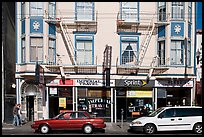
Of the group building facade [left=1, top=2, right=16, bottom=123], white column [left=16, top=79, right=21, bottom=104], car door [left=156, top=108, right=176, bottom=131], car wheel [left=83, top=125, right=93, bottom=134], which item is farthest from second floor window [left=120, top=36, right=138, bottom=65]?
building facade [left=1, top=2, right=16, bottom=123]

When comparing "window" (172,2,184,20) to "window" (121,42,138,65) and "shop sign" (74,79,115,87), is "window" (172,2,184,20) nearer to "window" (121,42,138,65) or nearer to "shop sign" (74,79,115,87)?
"window" (121,42,138,65)

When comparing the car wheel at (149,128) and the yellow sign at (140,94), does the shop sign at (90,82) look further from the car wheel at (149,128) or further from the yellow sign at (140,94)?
the car wheel at (149,128)

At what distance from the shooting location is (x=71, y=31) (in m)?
18.0

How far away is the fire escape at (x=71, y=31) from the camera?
57.3ft

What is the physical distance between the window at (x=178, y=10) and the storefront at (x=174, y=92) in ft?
16.0

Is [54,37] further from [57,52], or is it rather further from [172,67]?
[172,67]

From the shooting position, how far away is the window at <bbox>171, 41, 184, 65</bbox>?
17.8 metres

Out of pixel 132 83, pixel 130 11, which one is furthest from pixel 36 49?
pixel 130 11

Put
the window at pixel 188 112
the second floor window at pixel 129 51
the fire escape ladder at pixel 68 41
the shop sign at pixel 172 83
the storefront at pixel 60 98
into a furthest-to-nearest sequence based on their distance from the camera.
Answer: the second floor window at pixel 129 51 → the shop sign at pixel 172 83 → the storefront at pixel 60 98 → the fire escape ladder at pixel 68 41 → the window at pixel 188 112

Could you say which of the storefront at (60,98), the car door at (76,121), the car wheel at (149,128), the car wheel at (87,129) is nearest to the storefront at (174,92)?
the car wheel at (149,128)

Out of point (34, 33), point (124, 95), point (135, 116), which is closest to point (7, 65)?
point (34, 33)

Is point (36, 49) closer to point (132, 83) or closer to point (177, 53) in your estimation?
point (132, 83)

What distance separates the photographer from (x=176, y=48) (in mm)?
17906

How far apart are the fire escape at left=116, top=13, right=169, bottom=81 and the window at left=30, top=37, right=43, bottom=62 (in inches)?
230
